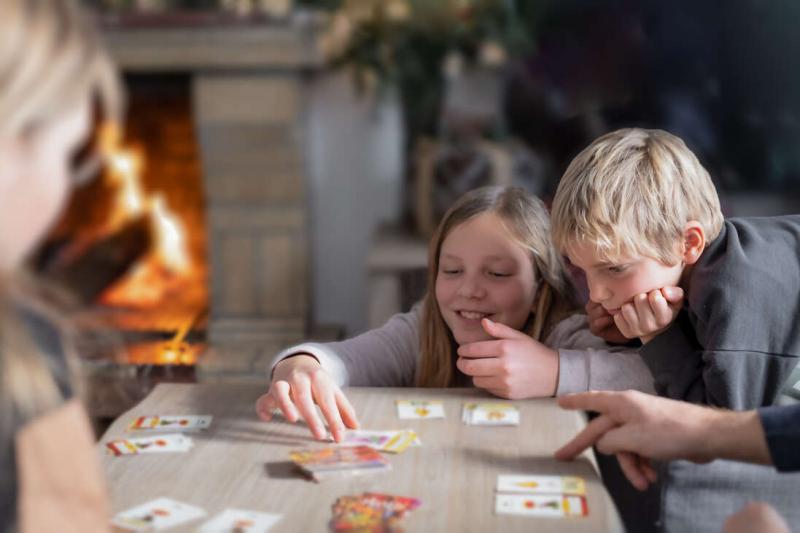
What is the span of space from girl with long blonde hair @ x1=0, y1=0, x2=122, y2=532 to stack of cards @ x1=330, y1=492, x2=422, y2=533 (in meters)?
0.27

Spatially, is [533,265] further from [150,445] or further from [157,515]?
[157,515]

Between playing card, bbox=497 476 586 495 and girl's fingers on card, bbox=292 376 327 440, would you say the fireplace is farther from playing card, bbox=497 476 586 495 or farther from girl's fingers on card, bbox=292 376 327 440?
playing card, bbox=497 476 586 495

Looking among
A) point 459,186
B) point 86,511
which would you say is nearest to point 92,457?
point 86,511

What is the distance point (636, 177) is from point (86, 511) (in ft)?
3.22

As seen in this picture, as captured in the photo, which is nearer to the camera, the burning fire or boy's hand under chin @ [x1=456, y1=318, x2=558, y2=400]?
boy's hand under chin @ [x1=456, y1=318, x2=558, y2=400]

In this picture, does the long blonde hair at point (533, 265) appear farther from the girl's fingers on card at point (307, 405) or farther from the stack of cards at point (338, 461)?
the stack of cards at point (338, 461)

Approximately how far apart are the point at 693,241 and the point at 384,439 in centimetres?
58

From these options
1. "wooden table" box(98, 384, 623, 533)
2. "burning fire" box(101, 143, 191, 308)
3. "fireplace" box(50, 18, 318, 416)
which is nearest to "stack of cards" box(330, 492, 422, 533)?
"wooden table" box(98, 384, 623, 533)

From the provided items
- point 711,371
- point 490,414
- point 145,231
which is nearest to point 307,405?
point 490,414

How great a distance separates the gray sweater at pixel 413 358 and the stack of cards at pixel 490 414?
119 mm

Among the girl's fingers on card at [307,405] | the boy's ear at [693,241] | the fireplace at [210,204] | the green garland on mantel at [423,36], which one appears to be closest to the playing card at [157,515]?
the girl's fingers on card at [307,405]

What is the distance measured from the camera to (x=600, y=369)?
5.44 ft

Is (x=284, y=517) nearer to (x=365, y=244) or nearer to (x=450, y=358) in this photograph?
(x=450, y=358)

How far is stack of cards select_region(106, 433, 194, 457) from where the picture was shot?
53.8 inches
